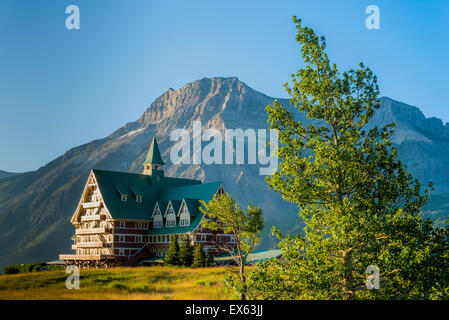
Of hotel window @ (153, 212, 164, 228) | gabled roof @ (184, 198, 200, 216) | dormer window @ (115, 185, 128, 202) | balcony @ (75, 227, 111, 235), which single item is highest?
dormer window @ (115, 185, 128, 202)

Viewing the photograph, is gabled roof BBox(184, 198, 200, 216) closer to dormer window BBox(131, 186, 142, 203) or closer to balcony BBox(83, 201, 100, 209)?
dormer window BBox(131, 186, 142, 203)

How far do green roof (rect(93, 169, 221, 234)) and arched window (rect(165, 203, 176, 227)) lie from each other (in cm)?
80

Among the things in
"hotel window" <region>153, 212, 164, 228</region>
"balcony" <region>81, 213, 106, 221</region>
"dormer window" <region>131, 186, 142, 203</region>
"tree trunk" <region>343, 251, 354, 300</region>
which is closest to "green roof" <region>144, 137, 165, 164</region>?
"dormer window" <region>131, 186, 142, 203</region>

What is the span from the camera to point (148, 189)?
87250 millimetres

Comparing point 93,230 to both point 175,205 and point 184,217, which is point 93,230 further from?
point 184,217

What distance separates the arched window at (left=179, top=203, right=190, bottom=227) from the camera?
252 feet

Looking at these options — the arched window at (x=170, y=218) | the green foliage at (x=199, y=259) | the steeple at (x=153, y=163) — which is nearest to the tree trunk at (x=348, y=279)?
the green foliage at (x=199, y=259)

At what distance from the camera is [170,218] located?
7981 cm

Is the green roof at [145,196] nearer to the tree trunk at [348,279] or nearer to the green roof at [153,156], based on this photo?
the green roof at [153,156]

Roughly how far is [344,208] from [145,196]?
67.2m

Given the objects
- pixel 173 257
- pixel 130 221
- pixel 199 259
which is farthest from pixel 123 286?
pixel 130 221
